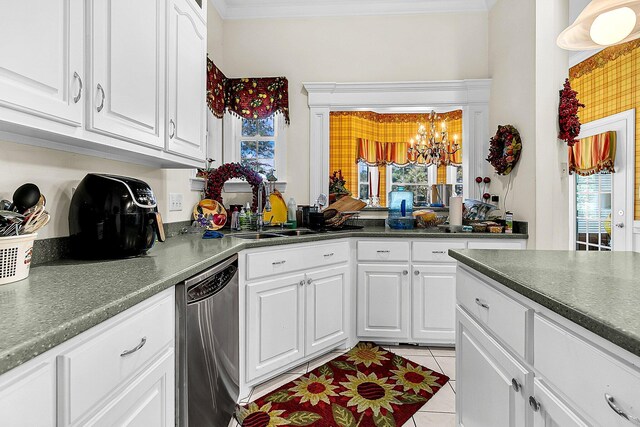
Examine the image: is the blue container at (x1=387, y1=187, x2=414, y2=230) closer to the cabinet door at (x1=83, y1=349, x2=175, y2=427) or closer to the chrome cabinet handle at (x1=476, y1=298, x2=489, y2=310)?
the chrome cabinet handle at (x1=476, y1=298, x2=489, y2=310)

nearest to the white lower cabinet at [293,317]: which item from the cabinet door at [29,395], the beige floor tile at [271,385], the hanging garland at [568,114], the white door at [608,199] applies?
the beige floor tile at [271,385]

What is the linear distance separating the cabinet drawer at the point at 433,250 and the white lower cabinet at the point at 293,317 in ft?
1.76

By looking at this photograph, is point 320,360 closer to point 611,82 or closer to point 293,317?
point 293,317

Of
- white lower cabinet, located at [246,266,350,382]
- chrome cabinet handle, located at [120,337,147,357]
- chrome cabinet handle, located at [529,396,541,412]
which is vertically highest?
chrome cabinet handle, located at [120,337,147,357]

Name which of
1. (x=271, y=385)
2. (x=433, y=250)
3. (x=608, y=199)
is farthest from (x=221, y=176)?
(x=608, y=199)

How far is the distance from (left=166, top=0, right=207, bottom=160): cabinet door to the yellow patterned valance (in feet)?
14.3

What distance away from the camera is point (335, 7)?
10.4ft

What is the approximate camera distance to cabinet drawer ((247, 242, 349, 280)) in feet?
6.48

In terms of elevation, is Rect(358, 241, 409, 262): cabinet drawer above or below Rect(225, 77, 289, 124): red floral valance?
below

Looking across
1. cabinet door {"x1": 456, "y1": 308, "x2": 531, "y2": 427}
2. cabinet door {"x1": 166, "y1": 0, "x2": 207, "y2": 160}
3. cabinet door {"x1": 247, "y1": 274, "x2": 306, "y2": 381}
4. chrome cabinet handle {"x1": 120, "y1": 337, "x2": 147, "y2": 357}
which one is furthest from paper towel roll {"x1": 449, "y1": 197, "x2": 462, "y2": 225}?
chrome cabinet handle {"x1": 120, "y1": 337, "x2": 147, "y2": 357}

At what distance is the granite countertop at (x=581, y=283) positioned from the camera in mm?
639

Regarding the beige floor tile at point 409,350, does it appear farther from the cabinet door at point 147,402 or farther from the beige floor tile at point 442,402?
the cabinet door at point 147,402

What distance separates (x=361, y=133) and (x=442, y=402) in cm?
334

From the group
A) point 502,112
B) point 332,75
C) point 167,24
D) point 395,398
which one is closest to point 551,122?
point 502,112
